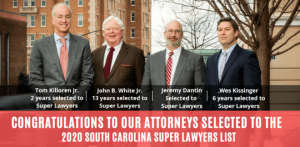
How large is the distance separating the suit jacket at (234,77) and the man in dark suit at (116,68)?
3.56 feet

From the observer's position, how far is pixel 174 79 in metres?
5.95

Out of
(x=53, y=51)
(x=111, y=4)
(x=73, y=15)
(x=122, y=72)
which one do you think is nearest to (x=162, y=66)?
(x=122, y=72)

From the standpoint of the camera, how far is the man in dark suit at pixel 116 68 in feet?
20.3

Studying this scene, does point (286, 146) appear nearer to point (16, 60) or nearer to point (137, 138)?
point (137, 138)

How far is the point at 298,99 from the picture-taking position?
48.3 feet

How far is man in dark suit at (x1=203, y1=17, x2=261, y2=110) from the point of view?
18.2 feet

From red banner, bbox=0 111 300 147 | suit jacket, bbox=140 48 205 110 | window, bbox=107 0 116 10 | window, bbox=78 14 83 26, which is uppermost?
window, bbox=107 0 116 10

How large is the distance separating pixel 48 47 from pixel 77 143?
4.61 feet

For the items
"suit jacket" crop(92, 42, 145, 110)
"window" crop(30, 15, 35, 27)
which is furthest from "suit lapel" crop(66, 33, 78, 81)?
"window" crop(30, 15, 35, 27)

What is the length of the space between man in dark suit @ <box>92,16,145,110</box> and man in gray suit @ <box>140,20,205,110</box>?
0.82ft

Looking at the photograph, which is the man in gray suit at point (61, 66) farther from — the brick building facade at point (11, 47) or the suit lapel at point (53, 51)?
the brick building facade at point (11, 47)

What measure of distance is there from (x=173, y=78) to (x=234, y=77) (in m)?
0.86

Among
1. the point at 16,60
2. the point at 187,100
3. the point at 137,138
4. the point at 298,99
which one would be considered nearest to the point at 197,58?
the point at 187,100

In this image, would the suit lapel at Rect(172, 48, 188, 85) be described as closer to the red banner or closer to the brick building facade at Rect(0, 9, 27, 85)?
the red banner
